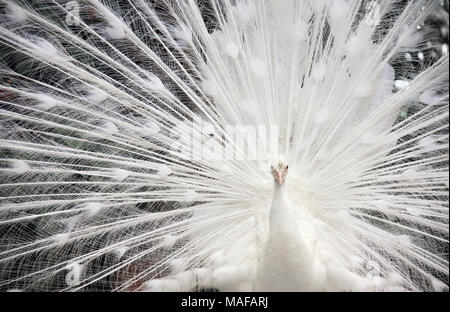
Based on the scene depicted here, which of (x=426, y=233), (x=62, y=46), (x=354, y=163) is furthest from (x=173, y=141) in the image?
(x=426, y=233)

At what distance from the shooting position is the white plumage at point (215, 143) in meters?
2.09

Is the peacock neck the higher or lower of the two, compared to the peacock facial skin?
lower

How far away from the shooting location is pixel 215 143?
2330 mm

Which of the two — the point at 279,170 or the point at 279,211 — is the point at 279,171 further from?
the point at 279,211

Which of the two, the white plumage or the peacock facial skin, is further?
the white plumage

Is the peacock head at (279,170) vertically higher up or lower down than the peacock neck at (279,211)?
higher up

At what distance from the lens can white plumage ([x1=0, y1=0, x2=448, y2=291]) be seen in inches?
82.2

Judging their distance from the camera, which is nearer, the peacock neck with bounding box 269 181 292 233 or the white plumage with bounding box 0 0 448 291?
the peacock neck with bounding box 269 181 292 233

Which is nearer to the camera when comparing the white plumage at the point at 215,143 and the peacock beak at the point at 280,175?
the peacock beak at the point at 280,175

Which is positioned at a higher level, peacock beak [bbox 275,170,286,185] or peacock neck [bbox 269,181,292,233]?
peacock beak [bbox 275,170,286,185]

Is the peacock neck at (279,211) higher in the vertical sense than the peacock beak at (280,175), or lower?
lower

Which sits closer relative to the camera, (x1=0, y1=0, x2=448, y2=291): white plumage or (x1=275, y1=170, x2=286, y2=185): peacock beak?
(x1=275, y1=170, x2=286, y2=185): peacock beak

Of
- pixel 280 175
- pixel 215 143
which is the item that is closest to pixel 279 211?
pixel 280 175

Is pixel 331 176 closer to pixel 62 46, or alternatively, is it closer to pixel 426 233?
pixel 426 233
